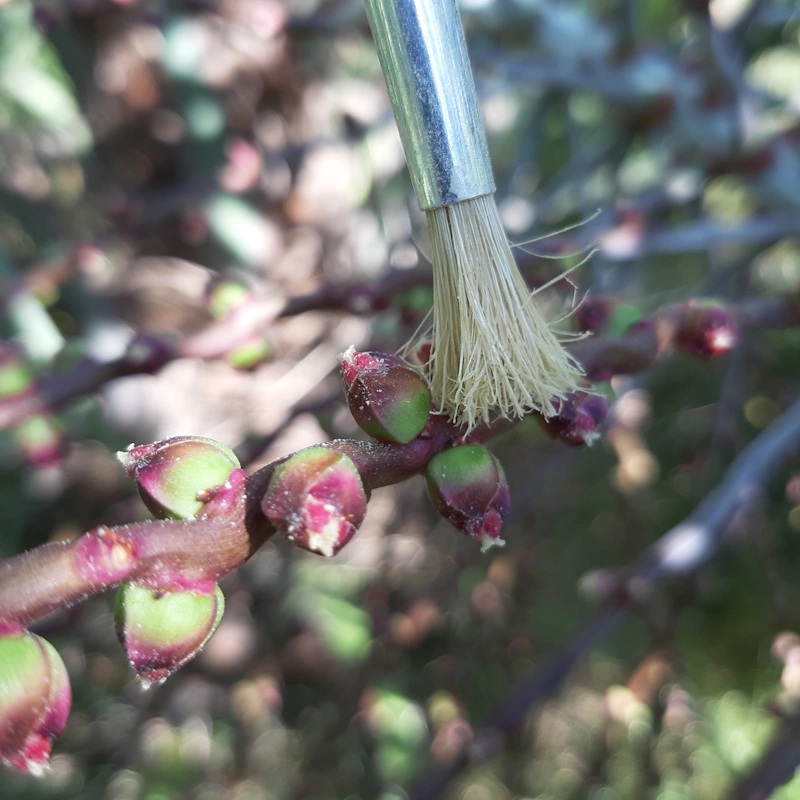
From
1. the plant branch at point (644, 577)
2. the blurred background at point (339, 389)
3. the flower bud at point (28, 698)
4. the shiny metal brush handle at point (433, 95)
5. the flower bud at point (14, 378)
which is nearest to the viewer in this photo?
the flower bud at point (28, 698)

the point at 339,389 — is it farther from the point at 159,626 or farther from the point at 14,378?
the point at 159,626

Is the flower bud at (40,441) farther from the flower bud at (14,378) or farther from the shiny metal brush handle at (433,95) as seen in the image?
the shiny metal brush handle at (433,95)

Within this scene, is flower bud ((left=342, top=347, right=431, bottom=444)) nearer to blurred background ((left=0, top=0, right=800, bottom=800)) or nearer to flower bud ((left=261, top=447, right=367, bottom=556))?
flower bud ((left=261, top=447, right=367, bottom=556))

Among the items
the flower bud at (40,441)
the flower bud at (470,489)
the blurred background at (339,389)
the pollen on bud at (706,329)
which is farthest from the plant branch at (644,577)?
the flower bud at (40,441)

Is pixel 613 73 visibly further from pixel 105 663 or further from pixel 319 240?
pixel 105 663

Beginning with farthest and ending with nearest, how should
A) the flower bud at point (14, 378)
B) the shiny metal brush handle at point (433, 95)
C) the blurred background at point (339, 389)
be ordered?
the blurred background at point (339, 389) < the flower bud at point (14, 378) < the shiny metal brush handle at point (433, 95)

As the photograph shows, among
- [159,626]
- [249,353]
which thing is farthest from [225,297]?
[159,626]

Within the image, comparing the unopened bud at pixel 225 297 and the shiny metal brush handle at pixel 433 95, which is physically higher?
the shiny metal brush handle at pixel 433 95
